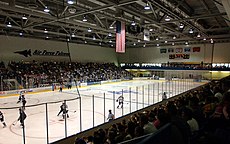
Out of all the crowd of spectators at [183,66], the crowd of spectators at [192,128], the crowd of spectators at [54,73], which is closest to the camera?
the crowd of spectators at [192,128]

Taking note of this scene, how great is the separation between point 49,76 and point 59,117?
1630 centimetres

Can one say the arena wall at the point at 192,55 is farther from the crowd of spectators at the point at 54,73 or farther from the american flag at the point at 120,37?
the american flag at the point at 120,37

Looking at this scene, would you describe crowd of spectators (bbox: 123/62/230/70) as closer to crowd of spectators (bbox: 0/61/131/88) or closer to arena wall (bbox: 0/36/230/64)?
arena wall (bbox: 0/36/230/64)

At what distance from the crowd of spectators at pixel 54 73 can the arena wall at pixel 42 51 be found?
1390 mm

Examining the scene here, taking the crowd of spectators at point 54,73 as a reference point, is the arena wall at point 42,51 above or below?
above

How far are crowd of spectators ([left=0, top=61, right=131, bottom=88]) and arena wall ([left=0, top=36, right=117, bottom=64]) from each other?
1390mm

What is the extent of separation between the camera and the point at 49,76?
2850cm

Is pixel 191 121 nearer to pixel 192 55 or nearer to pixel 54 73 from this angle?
pixel 54 73

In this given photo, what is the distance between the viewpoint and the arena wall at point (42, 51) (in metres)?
28.7

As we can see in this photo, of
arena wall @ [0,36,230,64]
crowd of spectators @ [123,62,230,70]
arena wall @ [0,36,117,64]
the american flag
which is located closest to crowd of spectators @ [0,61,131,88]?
arena wall @ [0,36,117,64]

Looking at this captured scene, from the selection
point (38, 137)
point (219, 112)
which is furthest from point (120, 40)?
point (219, 112)

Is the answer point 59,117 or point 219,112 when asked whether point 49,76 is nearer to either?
point 59,117

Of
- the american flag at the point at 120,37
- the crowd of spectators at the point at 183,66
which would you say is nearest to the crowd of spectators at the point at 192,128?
the american flag at the point at 120,37

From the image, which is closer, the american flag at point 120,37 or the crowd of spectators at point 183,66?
the american flag at point 120,37
